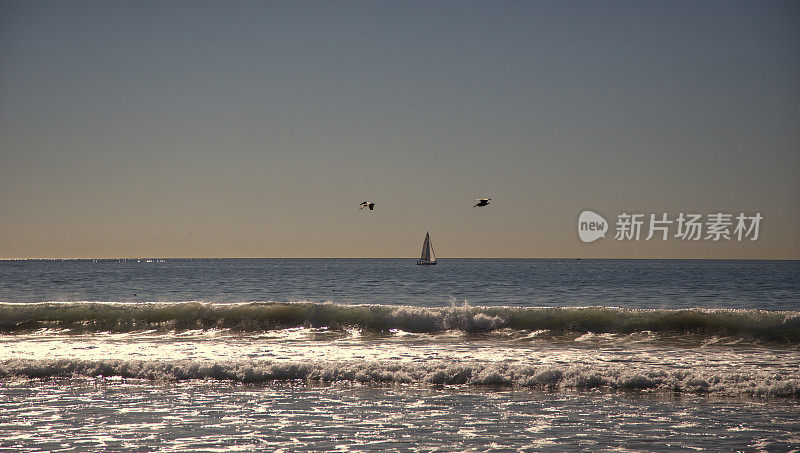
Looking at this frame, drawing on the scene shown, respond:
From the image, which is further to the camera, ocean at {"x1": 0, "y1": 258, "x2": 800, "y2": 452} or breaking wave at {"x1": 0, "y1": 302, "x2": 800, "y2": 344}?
breaking wave at {"x1": 0, "y1": 302, "x2": 800, "y2": 344}

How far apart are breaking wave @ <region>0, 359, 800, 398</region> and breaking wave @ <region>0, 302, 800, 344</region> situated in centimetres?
1096

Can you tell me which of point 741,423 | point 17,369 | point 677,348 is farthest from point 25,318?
point 741,423

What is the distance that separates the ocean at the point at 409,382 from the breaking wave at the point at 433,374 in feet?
0.13

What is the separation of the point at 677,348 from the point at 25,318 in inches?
1153

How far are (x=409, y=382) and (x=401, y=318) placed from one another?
1389 cm

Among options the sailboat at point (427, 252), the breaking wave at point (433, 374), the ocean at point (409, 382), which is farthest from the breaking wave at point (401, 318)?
the sailboat at point (427, 252)

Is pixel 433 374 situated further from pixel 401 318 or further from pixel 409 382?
pixel 401 318

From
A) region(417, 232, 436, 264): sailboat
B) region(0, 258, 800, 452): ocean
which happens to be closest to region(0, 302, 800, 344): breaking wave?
region(0, 258, 800, 452): ocean

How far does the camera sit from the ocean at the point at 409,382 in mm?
12188

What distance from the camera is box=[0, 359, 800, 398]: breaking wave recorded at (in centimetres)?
1645

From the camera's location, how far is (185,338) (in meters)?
29.2

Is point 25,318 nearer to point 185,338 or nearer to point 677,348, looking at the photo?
point 185,338

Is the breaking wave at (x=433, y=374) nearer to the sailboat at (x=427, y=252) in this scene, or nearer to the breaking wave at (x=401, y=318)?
the breaking wave at (x=401, y=318)

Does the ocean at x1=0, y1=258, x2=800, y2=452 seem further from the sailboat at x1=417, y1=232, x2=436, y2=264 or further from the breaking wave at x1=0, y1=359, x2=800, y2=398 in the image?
the sailboat at x1=417, y1=232, x2=436, y2=264
